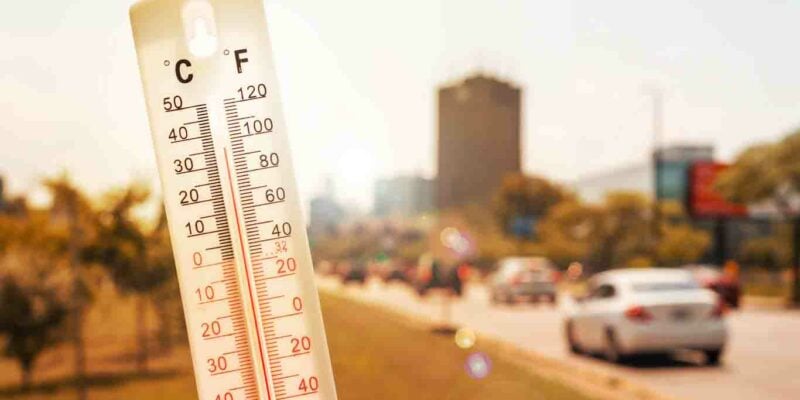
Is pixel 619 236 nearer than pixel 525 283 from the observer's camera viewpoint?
No

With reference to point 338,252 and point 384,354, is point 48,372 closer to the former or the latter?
point 384,354

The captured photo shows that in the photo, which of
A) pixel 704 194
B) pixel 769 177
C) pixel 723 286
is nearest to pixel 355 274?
pixel 704 194

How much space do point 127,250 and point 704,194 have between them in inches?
1836

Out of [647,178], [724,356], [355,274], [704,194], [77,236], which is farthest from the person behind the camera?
[647,178]

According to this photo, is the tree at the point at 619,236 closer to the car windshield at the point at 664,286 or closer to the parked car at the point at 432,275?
the parked car at the point at 432,275

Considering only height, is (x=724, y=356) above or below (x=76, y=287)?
below

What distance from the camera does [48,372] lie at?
14.5 m

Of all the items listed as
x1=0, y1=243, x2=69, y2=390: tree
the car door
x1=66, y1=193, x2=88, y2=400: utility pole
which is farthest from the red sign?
x1=0, y1=243, x2=69, y2=390: tree

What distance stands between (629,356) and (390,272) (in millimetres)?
49080

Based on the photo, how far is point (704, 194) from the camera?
55219 millimetres

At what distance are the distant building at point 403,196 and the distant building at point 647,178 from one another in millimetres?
27655

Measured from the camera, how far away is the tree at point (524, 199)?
9869 cm

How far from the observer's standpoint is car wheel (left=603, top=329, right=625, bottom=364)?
15.8 metres

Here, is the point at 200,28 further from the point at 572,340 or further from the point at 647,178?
the point at 647,178
